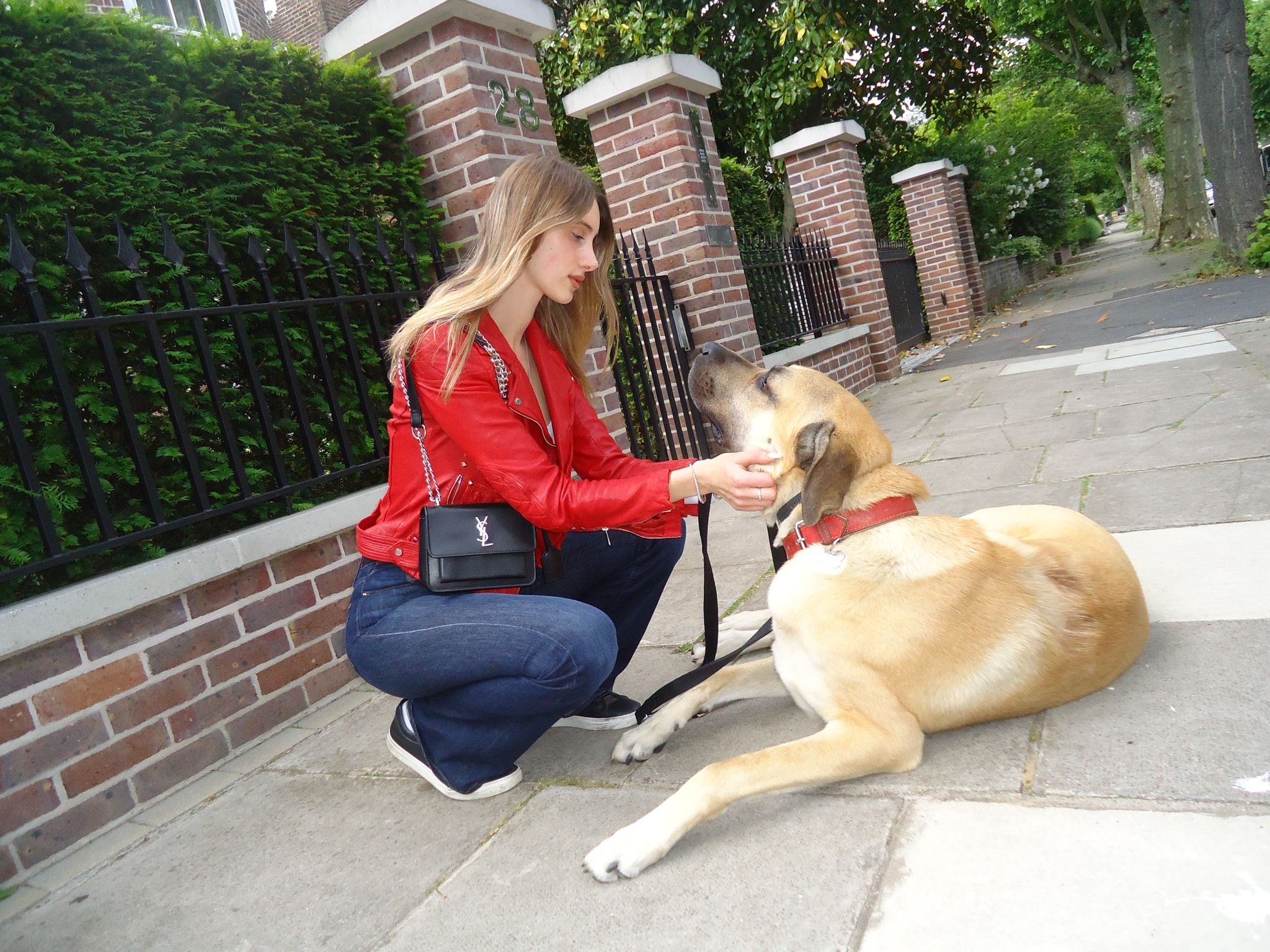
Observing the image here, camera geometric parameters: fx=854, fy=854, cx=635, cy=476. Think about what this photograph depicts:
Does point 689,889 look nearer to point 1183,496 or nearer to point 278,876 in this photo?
point 278,876

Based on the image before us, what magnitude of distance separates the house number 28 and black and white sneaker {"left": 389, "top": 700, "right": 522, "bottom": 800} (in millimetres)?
3313

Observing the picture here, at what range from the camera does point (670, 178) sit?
259 inches

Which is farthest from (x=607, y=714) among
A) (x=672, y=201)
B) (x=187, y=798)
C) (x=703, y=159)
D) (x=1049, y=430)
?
(x=703, y=159)

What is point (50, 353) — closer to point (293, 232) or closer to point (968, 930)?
point (293, 232)

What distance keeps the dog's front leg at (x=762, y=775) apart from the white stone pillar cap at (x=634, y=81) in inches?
214

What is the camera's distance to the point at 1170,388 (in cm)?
607

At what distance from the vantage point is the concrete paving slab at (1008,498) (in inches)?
170

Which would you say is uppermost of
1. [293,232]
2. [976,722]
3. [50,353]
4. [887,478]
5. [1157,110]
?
[1157,110]

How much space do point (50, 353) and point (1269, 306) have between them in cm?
1045

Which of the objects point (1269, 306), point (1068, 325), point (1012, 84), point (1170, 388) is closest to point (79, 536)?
point (1170, 388)

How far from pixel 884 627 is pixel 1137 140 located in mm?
37808

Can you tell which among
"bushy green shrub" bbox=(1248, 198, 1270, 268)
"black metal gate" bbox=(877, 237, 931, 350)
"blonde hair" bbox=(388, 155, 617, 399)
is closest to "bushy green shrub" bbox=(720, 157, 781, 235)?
"black metal gate" bbox=(877, 237, 931, 350)

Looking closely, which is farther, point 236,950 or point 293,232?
point 293,232

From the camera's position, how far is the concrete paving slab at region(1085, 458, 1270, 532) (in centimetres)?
358
